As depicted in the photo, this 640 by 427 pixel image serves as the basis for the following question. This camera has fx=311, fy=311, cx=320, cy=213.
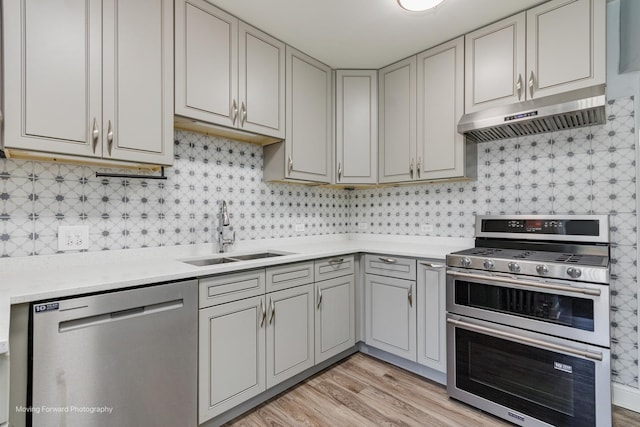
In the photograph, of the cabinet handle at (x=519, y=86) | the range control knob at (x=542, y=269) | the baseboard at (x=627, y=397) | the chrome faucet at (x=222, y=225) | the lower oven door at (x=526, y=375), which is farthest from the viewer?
the chrome faucet at (x=222, y=225)

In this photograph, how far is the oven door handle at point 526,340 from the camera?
58.1 inches

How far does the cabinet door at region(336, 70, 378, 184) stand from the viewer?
2723 mm

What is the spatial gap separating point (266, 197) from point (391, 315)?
134 cm

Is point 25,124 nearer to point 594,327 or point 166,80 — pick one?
point 166,80

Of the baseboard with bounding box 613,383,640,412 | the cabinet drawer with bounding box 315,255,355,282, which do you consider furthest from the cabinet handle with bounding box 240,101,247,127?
the baseboard with bounding box 613,383,640,412

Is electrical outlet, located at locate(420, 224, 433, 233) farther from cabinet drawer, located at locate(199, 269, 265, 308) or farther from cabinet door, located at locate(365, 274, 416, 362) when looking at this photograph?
cabinet drawer, located at locate(199, 269, 265, 308)

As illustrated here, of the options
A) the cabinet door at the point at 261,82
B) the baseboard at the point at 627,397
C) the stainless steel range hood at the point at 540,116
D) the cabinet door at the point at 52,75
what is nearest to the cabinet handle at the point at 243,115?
the cabinet door at the point at 261,82

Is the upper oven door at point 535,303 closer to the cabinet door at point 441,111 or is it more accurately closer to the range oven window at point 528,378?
the range oven window at point 528,378

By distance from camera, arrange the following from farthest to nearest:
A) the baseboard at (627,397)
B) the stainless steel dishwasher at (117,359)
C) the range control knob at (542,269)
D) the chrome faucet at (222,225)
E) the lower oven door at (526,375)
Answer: the chrome faucet at (222,225)
the baseboard at (627,397)
the range control knob at (542,269)
the lower oven door at (526,375)
the stainless steel dishwasher at (117,359)

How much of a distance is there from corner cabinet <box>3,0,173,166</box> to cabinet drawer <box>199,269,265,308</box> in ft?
2.31

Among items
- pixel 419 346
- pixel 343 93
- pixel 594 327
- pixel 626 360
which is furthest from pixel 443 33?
pixel 626 360

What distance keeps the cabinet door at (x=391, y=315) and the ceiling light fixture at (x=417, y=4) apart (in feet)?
5.61

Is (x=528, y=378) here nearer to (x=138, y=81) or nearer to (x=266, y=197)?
(x=266, y=197)

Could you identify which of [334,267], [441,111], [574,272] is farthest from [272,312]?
[441,111]
